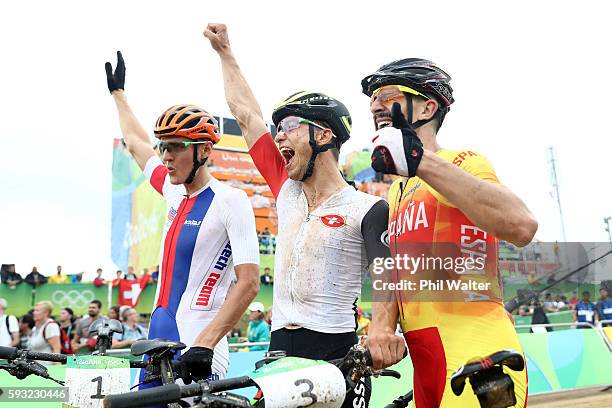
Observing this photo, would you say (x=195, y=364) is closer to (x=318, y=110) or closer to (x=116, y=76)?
(x=318, y=110)

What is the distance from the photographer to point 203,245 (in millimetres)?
3594

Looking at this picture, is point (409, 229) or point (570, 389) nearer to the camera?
point (409, 229)

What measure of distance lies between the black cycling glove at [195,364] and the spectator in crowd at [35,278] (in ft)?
36.2

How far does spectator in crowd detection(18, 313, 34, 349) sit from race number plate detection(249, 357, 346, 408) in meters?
8.17

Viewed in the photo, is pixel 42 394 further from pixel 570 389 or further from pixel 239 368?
pixel 570 389

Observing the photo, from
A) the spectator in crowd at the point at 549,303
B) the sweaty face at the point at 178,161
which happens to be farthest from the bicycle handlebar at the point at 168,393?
the spectator in crowd at the point at 549,303

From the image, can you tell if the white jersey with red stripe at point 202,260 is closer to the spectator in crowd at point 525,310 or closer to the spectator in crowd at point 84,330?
the spectator in crowd at point 84,330

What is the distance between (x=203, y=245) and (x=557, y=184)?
1786 inches

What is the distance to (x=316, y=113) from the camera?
3248mm

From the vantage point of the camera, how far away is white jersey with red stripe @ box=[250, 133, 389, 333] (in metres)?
2.94

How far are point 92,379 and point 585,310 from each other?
15220 millimetres

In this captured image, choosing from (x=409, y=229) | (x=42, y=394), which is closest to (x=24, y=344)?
(x=42, y=394)

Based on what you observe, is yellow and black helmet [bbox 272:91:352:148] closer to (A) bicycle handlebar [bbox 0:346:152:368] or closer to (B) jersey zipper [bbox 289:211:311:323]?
(B) jersey zipper [bbox 289:211:311:323]

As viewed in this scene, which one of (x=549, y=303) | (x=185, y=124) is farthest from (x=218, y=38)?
(x=549, y=303)
